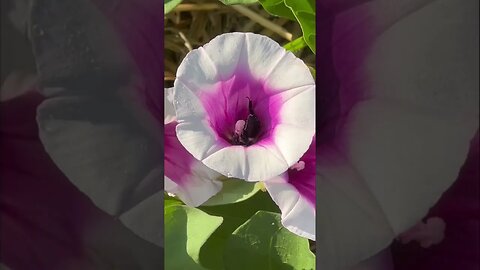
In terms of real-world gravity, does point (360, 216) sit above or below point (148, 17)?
below

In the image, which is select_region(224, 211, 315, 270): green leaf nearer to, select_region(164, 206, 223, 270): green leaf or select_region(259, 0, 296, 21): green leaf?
select_region(164, 206, 223, 270): green leaf

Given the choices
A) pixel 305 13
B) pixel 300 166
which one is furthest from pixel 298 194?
pixel 305 13

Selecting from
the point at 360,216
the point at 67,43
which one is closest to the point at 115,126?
the point at 67,43

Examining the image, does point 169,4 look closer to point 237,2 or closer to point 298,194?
point 237,2

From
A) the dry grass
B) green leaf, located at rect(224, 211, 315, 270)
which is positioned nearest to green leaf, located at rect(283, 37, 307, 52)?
the dry grass

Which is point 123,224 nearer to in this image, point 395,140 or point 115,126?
point 115,126
